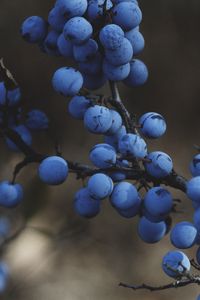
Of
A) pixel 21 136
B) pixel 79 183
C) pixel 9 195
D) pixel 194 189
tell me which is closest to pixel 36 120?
pixel 21 136

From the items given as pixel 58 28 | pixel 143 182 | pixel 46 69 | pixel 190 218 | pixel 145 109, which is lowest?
pixel 190 218

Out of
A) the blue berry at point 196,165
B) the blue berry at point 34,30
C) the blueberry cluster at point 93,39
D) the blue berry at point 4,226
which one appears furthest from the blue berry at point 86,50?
the blue berry at point 4,226

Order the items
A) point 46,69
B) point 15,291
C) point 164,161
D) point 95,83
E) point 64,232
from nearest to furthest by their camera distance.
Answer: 1. point 164,161
2. point 95,83
3. point 15,291
4. point 64,232
5. point 46,69

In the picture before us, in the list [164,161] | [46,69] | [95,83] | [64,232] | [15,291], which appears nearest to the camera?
[164,161]

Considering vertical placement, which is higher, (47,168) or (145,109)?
(47,168)

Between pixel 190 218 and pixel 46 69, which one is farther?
pixel 46 69

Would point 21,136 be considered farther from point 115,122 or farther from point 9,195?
point 115,122

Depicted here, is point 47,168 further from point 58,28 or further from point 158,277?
point 158,277

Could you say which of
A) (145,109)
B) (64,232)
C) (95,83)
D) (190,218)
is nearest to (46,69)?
(145,109)

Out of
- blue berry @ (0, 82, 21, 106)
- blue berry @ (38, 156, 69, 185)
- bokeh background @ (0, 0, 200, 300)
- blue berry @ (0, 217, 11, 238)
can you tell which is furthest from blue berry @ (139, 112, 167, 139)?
bokeh background @ (0, 0, 200, 300)
